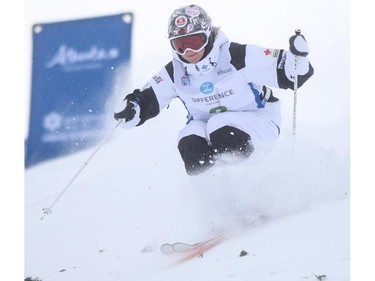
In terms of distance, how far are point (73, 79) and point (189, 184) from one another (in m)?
0.64

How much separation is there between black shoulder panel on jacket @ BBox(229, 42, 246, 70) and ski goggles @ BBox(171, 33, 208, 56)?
0.38 ft

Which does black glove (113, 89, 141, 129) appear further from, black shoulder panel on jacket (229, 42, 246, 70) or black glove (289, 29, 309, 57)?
black glove (289, 29, 309, 57)

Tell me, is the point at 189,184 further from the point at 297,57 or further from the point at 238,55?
the point at 297,57

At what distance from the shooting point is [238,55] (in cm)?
287

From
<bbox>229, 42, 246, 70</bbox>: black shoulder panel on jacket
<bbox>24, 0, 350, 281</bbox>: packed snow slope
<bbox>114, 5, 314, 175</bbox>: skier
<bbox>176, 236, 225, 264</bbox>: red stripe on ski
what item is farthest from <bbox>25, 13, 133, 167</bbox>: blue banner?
<bbox>176, 236, 225, 264</bbox>: red stripe on ski

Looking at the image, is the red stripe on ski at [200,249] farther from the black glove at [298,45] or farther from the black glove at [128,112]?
the black glove at [298,45]

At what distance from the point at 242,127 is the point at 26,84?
863 millimetres

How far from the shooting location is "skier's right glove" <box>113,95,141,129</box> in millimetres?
2944

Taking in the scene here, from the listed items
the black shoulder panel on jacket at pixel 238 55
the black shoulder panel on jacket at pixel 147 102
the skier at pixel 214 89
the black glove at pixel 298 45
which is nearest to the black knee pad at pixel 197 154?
the skier at pixel 214 89

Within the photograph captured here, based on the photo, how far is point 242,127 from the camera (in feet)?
9.50

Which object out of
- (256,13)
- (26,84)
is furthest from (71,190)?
(256,13)

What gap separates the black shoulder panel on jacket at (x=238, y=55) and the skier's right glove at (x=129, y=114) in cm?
40

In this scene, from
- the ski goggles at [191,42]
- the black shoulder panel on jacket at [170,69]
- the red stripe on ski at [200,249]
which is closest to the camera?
the red stripe on ski at [200,249]

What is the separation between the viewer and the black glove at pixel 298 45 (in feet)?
8.87
